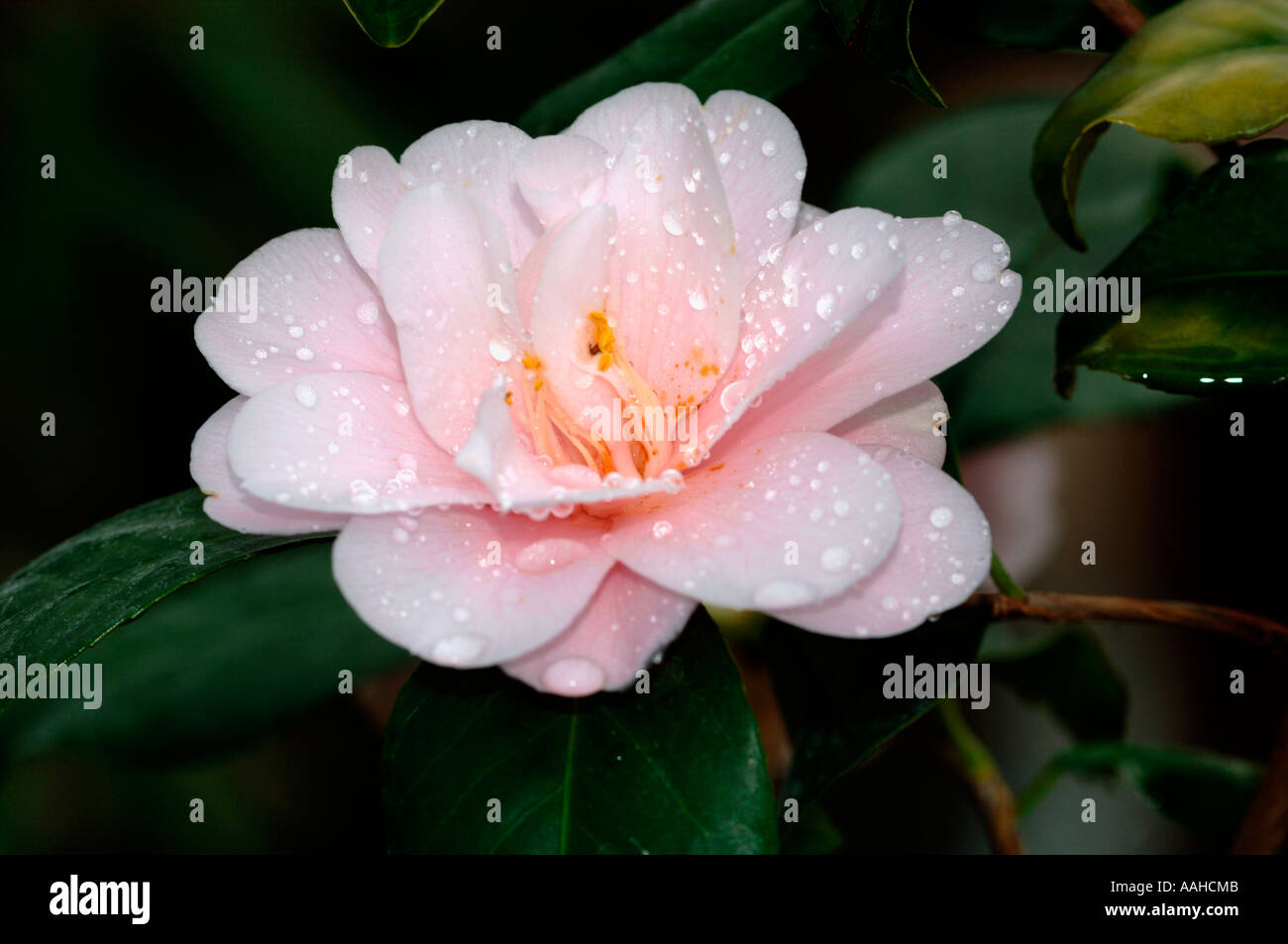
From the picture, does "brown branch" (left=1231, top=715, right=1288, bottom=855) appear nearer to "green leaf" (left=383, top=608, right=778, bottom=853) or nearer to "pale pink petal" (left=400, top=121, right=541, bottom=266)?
"green leaf" (left=383, top=608, right=778, bottom=853)

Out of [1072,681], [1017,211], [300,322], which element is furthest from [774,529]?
[1072,681]

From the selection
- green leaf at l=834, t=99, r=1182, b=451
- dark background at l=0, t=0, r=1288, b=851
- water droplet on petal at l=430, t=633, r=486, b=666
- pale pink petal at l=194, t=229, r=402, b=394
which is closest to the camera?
water droplet on petal at l=430, t=633, r=486, b=666

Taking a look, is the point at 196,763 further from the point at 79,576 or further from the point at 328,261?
the point at 328,261

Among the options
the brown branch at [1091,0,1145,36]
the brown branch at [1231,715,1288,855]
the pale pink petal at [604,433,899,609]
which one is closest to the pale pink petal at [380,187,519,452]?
the pale pink petal at [604,433,899,609]

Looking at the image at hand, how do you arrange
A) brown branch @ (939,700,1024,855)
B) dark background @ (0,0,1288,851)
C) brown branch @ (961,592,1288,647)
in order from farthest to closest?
dark background @ (0,0,1288,851) < brown branch @ (939,700,1024,855) < brown branch @ (961,592,1288,647)

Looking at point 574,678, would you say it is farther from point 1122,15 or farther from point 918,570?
point 1122,15

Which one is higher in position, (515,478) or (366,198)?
(366,198)

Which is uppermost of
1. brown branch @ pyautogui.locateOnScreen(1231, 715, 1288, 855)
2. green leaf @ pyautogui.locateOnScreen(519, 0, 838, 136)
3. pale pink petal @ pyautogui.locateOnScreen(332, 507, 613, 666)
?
green leaf @ pyautogui.locateOnScreen(519, 0, 838, 136)
